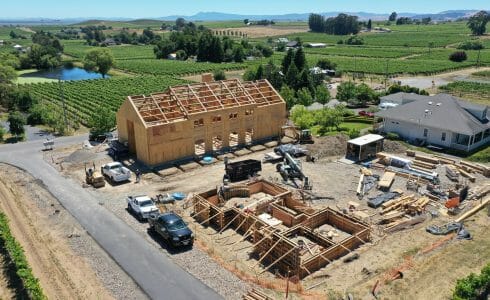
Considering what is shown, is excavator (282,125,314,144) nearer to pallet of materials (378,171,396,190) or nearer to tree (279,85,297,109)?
tree (279,85,297,109)

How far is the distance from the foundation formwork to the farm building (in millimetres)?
9847

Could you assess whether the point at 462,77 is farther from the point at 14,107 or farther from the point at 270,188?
the point at 14,107

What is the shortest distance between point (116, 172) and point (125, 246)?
11.2 meters

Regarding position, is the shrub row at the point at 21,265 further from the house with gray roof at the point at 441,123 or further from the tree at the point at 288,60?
the tree at the point at 288,60

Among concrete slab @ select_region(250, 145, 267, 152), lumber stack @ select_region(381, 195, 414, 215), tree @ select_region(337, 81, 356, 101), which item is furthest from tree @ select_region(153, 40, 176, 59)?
lumber stack @ select_region(381, 195, 414, 215)

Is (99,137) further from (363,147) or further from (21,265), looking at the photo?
(363,147)

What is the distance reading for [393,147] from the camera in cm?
4234

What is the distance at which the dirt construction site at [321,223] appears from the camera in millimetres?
21250

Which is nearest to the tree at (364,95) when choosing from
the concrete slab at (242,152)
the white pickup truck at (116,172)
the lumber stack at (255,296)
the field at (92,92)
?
the concrete slab at (242,152)

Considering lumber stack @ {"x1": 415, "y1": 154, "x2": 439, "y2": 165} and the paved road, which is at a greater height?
lumber stack @ {"x1": 415, "y1": 154, "x2": 439, "y2": 165}

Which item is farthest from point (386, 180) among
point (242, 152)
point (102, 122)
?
point (102, 122)

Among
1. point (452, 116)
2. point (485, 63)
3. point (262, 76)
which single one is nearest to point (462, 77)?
point (485, 63)

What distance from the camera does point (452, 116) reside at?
43.8m

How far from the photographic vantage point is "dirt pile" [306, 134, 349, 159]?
4147cm
